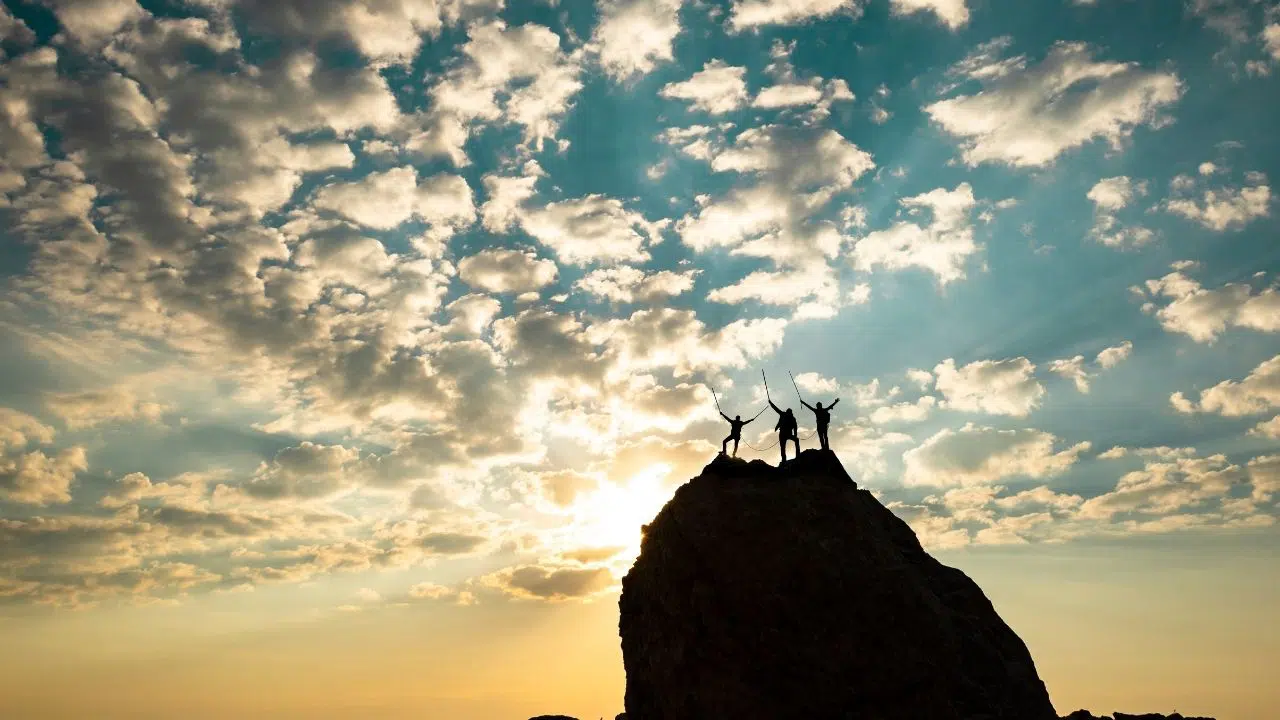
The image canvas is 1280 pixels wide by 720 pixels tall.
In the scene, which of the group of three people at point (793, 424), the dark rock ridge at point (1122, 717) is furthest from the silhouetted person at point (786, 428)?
the dark rock ridge at point (1122, 717)

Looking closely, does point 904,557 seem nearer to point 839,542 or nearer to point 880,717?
point 839,542

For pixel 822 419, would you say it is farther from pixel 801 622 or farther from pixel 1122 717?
pixel 1122 717

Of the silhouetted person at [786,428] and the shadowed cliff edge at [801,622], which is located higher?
the silhouetted person at [786,428]

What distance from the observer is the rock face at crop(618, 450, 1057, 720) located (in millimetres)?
32062

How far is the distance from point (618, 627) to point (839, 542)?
43.4 feet

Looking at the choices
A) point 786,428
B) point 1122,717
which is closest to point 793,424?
point 786,428

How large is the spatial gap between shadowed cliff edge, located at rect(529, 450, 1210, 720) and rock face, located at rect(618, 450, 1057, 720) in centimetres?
6

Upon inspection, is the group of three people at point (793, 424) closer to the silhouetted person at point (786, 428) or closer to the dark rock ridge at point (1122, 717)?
the silhouetted person at point (786, 428)

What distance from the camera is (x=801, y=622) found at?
1300 inches

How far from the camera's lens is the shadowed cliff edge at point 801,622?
32062 mm

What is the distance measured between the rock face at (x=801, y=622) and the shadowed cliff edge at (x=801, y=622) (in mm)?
58

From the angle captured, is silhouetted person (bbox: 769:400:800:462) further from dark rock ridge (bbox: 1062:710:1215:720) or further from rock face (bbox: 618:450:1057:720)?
dark rock ridge (bbox: 1062:710:1215:720)

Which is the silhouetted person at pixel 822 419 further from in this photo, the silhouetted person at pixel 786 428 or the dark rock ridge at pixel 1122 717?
the dark rock ridge at pixel 1122 717

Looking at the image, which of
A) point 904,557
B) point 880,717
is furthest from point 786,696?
point 904,557
